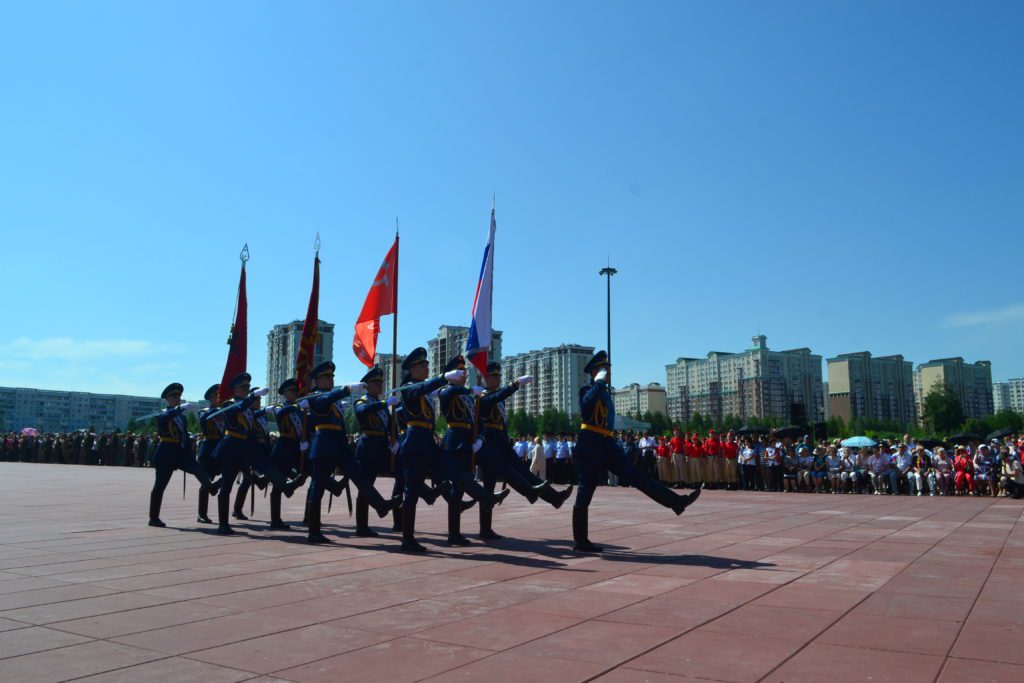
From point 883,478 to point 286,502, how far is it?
15127 millimetres

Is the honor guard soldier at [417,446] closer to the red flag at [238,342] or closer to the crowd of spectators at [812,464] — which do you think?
the red flag at [238,342]

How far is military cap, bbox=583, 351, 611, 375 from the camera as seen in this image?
8.74 m

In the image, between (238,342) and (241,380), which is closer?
(241,380)

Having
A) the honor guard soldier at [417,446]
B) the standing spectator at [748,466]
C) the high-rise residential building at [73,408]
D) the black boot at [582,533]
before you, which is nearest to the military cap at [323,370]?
the honor guard soldier at [417,446]

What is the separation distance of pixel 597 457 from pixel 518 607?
3104 mm

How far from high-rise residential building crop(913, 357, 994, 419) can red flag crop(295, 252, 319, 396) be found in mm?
138483

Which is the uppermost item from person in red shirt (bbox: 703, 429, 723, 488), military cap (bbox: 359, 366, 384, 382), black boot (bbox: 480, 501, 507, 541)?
military cap (bbox: 359, 366, 384, 382)

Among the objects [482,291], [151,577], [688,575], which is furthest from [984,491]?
[151,577]

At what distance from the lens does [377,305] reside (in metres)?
16.3

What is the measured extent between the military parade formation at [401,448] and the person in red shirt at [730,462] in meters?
13.9

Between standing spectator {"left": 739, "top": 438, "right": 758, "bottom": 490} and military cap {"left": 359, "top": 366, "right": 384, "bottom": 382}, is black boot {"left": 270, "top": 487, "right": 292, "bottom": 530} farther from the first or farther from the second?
standing spectator {"left": 739, "top": 438, "right": 758, "bottom": 490}

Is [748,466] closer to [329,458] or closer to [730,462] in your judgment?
[730,462]

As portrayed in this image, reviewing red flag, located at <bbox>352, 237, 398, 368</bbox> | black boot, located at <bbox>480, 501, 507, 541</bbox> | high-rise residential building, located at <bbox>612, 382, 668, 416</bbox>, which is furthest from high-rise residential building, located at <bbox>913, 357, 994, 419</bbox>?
black boot, located at <bbox>480, 501, 507, 541</bbox>

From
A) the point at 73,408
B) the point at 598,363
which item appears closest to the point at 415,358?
the point at 598,363
